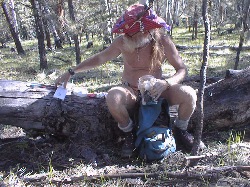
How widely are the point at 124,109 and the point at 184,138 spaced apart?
0.79 m

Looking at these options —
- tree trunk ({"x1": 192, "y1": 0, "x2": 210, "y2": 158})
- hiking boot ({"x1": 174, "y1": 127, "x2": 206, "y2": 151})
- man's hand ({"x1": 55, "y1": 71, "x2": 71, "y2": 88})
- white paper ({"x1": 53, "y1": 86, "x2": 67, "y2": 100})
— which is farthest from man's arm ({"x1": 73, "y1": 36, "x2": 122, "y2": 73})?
tree trunk ({"x1": 192, "y1": 0, "x2": 210, "y2": 158})

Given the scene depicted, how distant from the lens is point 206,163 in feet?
10.4

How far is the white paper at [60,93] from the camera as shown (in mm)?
4051

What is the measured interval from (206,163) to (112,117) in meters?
1.37

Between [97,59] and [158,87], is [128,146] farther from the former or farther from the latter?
[97,59]

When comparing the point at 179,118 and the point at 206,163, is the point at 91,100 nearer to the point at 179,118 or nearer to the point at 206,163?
the point at 179,118

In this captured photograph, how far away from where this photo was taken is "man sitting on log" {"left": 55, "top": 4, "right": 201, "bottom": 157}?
3611mm

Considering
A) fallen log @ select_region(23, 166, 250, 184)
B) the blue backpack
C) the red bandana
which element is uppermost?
the red bandana

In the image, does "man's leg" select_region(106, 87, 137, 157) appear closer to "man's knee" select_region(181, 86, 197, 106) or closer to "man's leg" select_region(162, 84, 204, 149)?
"man's leg" select_region(162, 84, 204, 149)

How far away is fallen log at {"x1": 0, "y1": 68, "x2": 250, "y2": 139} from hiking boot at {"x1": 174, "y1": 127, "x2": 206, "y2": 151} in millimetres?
356

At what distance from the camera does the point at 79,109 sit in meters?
4.07

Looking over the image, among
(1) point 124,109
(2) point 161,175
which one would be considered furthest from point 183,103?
(2) point 161,175

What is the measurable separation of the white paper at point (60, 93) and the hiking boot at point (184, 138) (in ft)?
4.78

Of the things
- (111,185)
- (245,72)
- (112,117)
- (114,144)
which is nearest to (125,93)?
(112,117)
